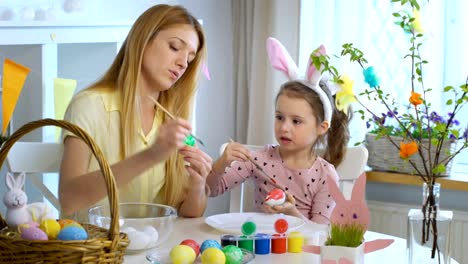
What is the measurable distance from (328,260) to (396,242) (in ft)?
1.44

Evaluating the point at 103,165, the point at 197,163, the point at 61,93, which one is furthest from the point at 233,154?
the point at 103,165

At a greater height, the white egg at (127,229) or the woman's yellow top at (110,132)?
the woman's yellow top at (110,132)

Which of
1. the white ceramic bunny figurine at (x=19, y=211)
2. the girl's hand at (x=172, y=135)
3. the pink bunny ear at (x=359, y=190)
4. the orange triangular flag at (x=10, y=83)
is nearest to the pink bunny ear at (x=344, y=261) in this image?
the pink bunny ear at (x=359, y=190)

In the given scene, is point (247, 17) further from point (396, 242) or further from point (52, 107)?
point (396, 242)

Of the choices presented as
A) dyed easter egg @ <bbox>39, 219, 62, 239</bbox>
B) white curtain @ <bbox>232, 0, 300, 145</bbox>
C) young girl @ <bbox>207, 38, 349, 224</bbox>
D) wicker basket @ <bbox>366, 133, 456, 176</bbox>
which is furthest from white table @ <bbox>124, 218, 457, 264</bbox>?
white curtain @ <bbox>232, 0, 300, 145</bbox>

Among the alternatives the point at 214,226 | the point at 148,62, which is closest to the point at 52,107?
the point at 148,62

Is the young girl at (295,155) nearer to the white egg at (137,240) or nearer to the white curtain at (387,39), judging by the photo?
the white egg at (137,240)

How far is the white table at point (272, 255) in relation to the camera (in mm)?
1749

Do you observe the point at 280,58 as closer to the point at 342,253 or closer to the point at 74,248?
the point at 342,253

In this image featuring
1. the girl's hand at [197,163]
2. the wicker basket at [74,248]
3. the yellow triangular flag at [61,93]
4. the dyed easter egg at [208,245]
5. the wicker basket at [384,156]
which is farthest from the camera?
the wicker basket at [384,156]

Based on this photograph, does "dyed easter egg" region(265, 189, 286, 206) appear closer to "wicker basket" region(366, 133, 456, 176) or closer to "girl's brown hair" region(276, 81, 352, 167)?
"girl's brown hair" region(276, 81, 352, 167)

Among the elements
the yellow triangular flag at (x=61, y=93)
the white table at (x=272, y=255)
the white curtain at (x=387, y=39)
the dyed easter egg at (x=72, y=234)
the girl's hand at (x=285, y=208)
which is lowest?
the white table at (x=272, y=255)

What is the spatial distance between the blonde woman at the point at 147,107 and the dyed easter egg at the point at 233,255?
484mm

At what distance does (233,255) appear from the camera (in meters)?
1.63
